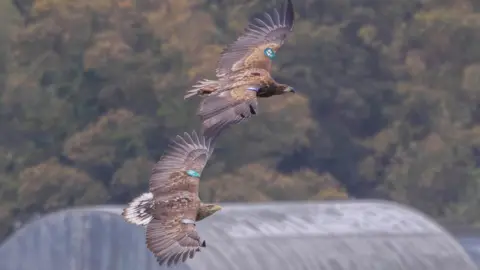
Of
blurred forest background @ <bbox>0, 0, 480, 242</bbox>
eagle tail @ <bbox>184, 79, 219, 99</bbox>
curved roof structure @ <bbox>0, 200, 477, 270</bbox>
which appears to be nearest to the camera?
eagle tail @ <bbox>184, 79, 219, 99</bbox>

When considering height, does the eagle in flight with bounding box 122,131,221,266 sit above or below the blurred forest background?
below

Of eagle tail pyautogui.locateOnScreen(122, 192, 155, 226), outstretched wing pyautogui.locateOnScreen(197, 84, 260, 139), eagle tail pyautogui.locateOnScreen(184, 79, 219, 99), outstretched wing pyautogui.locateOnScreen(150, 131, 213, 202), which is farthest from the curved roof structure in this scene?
outstretched wing pyautogui.locateOnScreen(197, 84, 260, 139)

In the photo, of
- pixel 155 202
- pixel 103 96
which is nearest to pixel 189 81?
pixel 103 96

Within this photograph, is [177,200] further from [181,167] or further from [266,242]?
[266,242]

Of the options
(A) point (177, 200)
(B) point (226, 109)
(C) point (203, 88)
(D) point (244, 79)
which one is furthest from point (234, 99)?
(A) point (177, 200)

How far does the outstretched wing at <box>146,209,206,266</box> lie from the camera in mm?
12523

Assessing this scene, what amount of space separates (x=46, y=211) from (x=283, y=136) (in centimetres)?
779

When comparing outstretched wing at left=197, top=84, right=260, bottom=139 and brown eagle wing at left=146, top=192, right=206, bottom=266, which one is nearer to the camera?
outstretched wing at left=197, top=84, right=260, bottom=139

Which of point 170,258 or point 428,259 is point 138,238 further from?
point 170,258

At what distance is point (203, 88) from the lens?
1339 centimetres

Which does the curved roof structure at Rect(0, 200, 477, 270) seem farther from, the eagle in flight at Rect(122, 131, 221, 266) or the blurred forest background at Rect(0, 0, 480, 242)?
the blurred forest background at Rect(0, 0, 480, 242)

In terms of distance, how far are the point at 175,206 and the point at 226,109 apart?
0.98 meters

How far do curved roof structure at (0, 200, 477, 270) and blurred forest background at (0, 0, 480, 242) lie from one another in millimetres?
17479

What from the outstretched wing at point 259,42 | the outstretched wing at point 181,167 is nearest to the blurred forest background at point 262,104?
the outstretched wing at point 259,42
